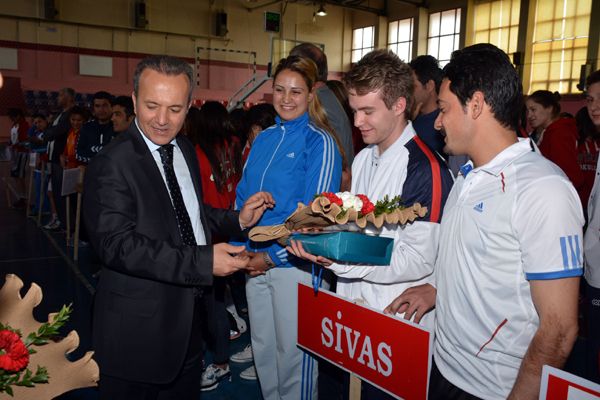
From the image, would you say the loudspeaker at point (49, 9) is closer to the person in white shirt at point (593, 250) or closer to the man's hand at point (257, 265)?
the man's hand at point (257, 265)

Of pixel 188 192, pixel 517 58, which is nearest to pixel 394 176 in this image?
pixel 188 192

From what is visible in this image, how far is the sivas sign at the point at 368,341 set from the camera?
1.38 meters

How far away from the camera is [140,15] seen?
18.6 metres

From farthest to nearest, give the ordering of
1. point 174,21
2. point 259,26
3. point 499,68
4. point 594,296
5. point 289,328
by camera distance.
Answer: point 259,26, point 174,21, point 594,296, point 289,328, point 499,68

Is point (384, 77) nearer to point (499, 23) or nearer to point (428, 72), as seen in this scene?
point (428, 72)

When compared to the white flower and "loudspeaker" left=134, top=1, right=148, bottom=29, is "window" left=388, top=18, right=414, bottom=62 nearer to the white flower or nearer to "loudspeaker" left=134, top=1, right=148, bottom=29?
"loudspeaker" left=134, top=1, right=148, bottom=29

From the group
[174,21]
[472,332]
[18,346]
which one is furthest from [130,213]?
[174,21]

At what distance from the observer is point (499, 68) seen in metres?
1.34

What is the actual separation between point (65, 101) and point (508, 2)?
15497mm

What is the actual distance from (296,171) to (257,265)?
0.47m

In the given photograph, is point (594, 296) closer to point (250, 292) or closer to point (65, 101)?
point (250, 292)

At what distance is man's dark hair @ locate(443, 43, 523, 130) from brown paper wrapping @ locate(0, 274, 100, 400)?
118cm

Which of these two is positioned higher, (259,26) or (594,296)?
(259,26)

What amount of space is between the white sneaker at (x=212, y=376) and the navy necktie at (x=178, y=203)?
5.55ft
